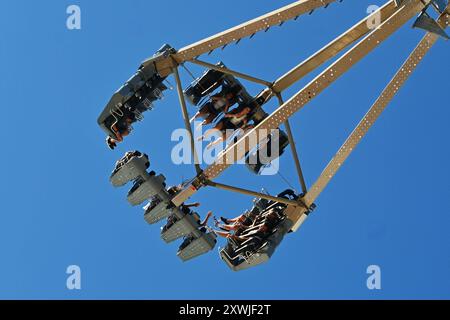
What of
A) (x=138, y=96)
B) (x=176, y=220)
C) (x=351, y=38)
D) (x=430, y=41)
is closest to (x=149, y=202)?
(x=176, y=220)

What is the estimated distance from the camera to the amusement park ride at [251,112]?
101ft

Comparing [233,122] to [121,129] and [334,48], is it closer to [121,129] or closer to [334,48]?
[121,129]

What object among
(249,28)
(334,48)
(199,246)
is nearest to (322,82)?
(334,48)

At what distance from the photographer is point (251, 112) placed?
3491 centimetres

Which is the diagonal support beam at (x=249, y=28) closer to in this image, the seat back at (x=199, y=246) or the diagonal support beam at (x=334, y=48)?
the diagonal support beam at (x=334, y=48)

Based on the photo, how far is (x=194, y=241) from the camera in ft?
111

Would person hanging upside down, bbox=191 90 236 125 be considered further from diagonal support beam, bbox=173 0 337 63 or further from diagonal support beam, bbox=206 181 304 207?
diagonal support beam, bbox=206 181 304 207

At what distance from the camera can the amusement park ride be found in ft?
101

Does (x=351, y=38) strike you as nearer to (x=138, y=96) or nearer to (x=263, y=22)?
(x=263, y=22)

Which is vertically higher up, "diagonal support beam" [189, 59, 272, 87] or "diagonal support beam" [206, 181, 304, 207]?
"diagonal support beam" [189, 59, 272, 87]

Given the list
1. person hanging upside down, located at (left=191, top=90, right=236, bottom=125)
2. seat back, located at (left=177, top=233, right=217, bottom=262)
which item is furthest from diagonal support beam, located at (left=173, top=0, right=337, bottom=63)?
seat back, located at (left=177, top=233, right=217, bottom=262)

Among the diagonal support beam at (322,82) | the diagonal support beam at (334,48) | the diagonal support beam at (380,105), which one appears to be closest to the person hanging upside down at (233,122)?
the diagonal support beam at (334,48)

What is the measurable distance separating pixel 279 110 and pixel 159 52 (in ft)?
19.0
